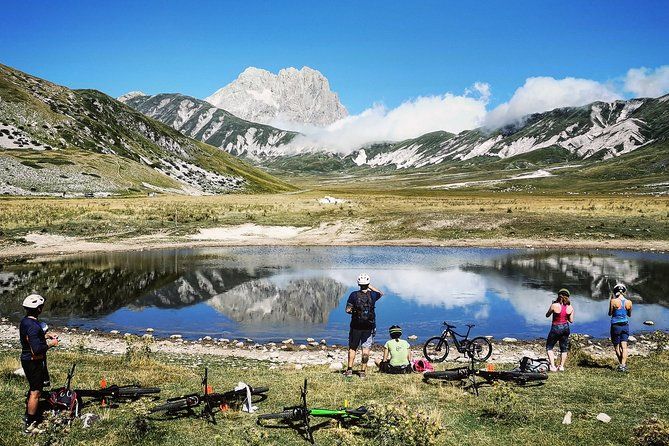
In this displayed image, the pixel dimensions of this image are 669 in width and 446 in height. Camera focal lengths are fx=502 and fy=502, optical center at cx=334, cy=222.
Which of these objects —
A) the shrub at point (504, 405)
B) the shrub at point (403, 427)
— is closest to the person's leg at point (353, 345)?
the shrub at point (504, 405)

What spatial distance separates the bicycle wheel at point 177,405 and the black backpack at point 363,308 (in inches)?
234

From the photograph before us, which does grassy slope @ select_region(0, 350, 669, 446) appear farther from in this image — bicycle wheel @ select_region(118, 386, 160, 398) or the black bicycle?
bicycle wheel @ select_region(118, 386, 160, 398)

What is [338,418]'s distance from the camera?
38.7 feet

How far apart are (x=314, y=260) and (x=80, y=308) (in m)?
24.7

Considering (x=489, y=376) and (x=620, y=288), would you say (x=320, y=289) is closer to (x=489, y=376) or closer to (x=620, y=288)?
(x=620, y=288)

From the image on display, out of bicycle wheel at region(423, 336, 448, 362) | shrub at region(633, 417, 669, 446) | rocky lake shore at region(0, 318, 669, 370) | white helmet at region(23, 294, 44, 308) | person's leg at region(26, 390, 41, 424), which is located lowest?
rocky lake shore at region(0, 318, 669, 370)

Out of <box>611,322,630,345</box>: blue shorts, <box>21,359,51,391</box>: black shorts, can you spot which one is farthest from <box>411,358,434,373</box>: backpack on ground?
<box>21,359,51,391</box>: black shorts

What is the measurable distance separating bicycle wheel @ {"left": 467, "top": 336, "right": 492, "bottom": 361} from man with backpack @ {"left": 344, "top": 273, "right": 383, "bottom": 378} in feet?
16.0

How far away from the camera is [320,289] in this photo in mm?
37250

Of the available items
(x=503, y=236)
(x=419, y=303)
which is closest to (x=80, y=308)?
(x=419, y=303)

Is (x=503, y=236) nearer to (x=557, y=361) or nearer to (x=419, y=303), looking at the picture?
(x=419, y=303)

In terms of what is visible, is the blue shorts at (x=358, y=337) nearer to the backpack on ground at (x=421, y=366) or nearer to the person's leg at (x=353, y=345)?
the person's leg at (x=353, y=345)

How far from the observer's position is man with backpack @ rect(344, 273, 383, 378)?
1642 cm

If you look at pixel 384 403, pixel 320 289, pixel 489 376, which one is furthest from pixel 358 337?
pixel 320 289
